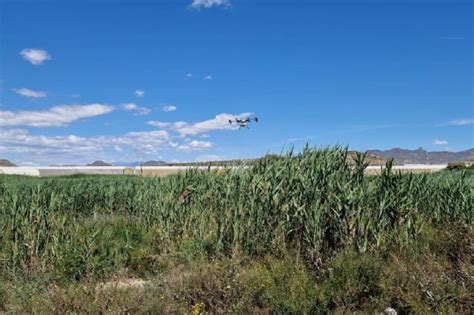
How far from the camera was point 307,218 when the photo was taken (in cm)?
905

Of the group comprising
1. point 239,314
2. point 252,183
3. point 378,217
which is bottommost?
point 239,314

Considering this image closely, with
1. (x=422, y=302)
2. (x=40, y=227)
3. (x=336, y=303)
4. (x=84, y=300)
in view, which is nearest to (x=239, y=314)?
(x=336, y=303)

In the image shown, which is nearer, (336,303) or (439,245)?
(336,303)

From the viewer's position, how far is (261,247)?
9320 mm

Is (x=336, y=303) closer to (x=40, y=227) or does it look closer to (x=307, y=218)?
(x=307, y=218)

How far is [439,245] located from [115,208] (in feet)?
38.2

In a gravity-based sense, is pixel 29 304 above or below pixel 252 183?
below

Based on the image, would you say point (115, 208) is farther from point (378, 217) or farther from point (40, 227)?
point (378, 217)

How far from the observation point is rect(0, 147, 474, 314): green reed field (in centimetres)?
666

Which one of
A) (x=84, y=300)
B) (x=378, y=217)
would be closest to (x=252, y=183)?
(x=378, y=217)

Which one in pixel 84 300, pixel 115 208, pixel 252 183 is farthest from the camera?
pixel 115 208

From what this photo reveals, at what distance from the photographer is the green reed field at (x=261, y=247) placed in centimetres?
666

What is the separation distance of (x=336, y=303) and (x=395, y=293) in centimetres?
87

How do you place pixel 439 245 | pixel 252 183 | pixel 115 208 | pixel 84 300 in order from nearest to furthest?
pixel 84 300 < pixel 439 245 < pixel 252 183 < pixel 115 208
